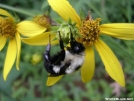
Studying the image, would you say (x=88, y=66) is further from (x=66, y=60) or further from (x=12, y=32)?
(x=12, y=32)

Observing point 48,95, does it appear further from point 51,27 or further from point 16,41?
point 51,27

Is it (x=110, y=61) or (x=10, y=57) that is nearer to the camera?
(x=110, y=61)

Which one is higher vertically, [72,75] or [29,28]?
[29,28]

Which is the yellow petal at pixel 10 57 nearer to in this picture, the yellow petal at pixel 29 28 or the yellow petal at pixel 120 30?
the yellow petal at pixel 29 28

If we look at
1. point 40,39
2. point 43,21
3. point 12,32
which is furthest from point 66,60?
point 12,32

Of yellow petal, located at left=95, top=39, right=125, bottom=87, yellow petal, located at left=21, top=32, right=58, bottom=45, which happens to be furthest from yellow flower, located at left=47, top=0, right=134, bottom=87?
yellow petal, located at left=21, top=32, right=58, bottom=45

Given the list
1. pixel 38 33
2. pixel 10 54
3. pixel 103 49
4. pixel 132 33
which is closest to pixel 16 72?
pixel 10 54
